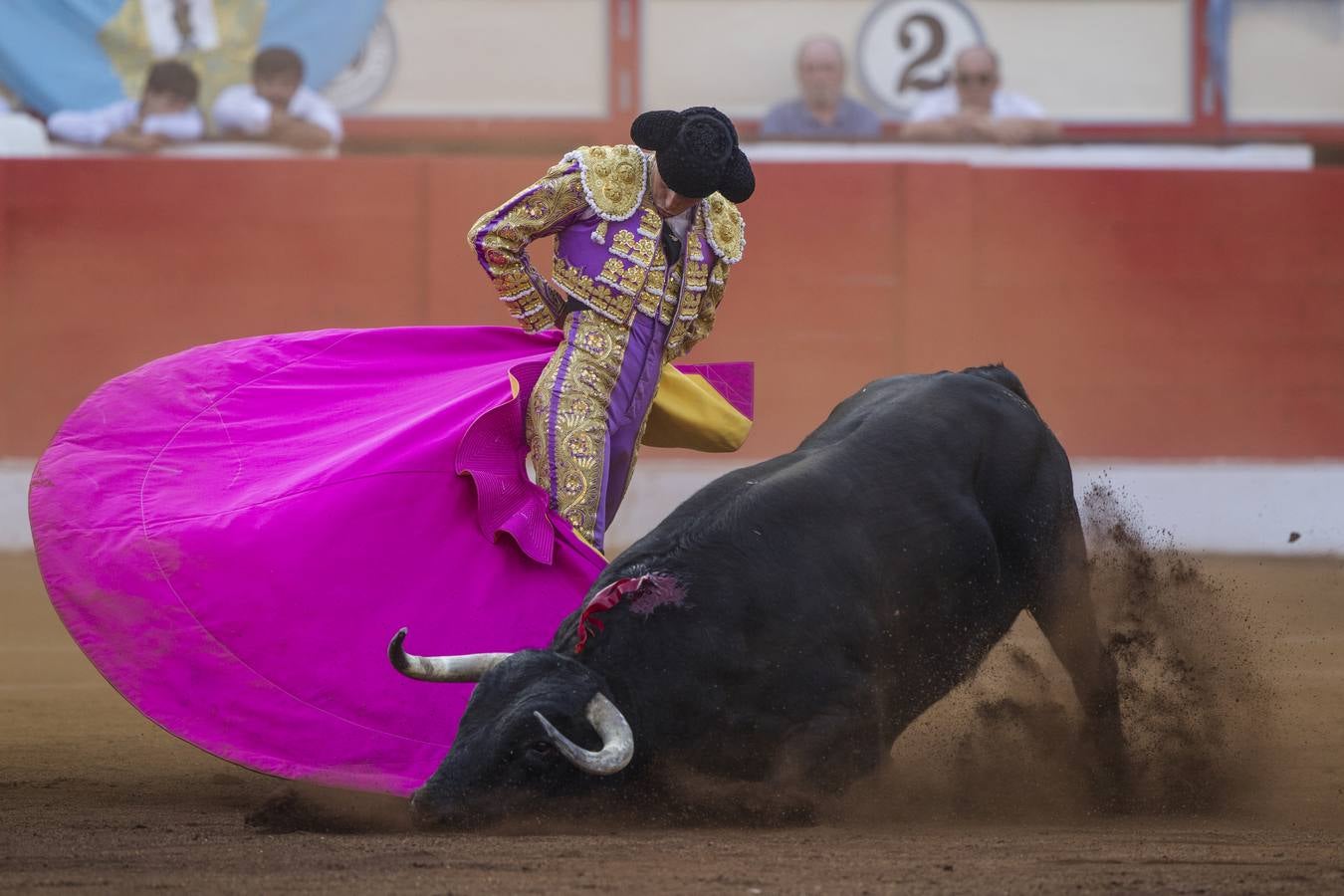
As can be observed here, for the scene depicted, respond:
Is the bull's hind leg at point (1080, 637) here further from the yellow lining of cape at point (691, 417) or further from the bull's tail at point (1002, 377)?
the yellow lining of cape at point (691, 417)

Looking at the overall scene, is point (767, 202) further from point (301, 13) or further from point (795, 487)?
point (795, 487)

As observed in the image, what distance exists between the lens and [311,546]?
3.26 meters

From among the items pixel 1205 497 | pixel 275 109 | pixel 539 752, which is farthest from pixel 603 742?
pixel 275 109

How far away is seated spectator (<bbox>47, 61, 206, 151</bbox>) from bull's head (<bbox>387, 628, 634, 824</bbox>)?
5539mm

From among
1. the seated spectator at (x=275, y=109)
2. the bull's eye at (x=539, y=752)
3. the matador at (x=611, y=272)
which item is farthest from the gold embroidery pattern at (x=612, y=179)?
the seated spectator at (x=275, y=109)

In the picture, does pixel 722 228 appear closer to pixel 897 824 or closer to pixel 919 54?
pixel 897 824


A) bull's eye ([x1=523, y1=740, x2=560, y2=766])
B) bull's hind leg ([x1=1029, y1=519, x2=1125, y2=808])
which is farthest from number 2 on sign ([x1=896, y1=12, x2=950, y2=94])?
bull's eye ([x1=523, y1=740, x2=560, y2=766])

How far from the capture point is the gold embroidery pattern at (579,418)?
3291 mm

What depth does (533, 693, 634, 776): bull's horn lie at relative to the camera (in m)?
2.52

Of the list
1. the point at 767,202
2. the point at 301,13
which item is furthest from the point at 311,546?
the point at 301,13

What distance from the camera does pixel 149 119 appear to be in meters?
7.68

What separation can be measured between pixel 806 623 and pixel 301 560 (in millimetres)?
961

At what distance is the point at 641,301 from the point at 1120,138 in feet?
17.7

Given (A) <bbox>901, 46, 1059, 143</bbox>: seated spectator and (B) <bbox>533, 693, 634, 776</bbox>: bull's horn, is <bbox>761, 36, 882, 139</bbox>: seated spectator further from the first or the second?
(B) <bbox>533, 693, 634, 776</bbox>: bull's horn
